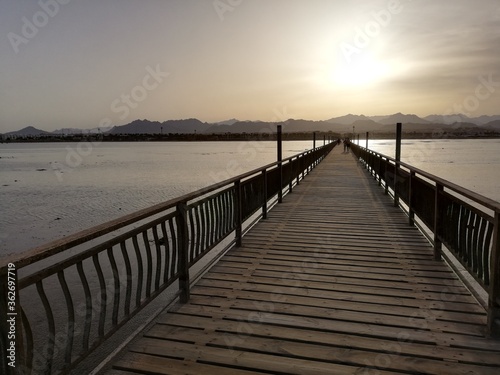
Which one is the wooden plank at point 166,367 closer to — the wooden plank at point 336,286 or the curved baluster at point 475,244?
the wooden plank at point 336,286

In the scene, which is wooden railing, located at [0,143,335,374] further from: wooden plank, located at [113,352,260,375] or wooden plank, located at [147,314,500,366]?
wooden plank, located at [147,314,500,366]

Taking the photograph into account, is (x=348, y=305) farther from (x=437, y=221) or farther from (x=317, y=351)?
(x=437, y=221)

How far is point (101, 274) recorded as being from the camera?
2840 mm

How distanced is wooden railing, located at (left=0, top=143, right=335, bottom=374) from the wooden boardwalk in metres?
0.45

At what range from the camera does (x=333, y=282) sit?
4.64 m

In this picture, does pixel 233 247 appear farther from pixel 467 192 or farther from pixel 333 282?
pixel 467 192

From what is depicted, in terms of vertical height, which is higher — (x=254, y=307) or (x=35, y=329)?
(x=254, y=307)

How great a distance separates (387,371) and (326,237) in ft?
13.4

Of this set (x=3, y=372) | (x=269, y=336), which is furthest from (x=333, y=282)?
(x=3, y=372)

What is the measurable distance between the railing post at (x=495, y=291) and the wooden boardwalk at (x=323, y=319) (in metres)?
0.14

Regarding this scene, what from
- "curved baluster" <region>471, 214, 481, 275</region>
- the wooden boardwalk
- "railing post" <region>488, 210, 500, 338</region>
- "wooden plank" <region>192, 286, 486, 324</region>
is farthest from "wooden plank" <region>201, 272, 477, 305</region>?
"railing post" <region>488, 210, 500, 338</region>

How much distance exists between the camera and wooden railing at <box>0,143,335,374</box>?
2.01 meters

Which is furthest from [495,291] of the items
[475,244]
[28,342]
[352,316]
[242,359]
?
[28,342]

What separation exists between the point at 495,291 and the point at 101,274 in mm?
3498
